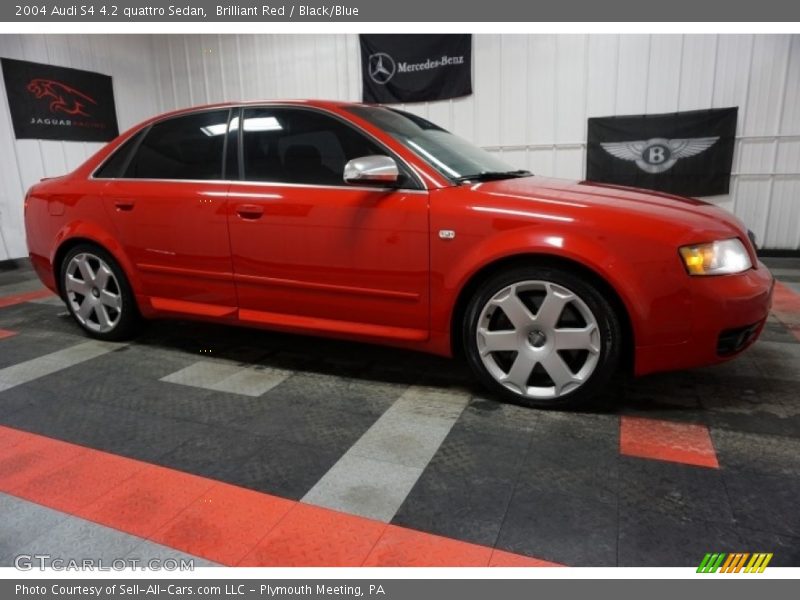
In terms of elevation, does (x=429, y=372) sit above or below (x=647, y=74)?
below

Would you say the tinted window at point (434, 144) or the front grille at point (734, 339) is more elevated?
the tinted window at point (434, 144)

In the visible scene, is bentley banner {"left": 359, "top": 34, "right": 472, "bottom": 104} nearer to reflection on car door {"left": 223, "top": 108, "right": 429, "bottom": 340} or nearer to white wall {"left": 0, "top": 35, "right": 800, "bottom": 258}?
white wall {"left": 0, "top": 35, "right": 800, "bottom": 258}

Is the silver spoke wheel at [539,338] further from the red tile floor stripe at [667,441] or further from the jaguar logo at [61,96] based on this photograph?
the jaguar logo at [61,96]

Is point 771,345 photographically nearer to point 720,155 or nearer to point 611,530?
point 611,530

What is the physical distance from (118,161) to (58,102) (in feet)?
16.7

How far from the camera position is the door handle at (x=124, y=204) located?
2980mm

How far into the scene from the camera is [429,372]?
9.16 ft

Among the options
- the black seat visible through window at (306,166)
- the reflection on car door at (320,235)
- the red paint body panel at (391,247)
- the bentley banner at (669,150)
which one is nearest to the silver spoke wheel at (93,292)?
the red paint body panel at (391,247)

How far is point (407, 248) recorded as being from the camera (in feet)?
7.64

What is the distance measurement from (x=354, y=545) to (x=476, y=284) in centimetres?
121

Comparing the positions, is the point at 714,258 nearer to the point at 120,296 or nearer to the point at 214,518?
the point at 214,518

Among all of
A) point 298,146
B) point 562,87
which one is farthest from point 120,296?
point 562,87

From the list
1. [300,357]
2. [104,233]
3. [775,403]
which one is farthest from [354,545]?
[104,233]

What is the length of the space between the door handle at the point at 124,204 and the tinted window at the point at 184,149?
17cm
